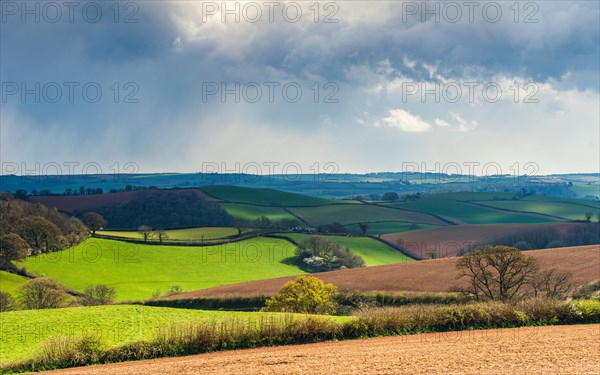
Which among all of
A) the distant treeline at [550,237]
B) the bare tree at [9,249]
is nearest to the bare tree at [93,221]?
the bare tree at [9,249]

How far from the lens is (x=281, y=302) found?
48.0 meters

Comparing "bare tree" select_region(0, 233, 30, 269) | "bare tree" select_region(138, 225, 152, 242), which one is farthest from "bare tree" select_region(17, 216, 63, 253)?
"bare tree" select_region(138, 225, 152, 242)

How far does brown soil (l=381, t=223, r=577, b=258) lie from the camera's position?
10300 centimetres

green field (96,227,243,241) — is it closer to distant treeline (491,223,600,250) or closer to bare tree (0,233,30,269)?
bare tree (0,233,30,269)

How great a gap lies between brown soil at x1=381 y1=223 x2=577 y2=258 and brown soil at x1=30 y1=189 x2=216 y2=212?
5936cm

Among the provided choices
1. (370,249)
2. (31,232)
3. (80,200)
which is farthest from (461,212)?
(31,232)

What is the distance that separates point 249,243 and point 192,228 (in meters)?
20.4

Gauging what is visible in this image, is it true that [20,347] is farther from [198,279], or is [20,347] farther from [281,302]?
[198,279]

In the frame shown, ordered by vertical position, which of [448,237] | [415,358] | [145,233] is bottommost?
[448,237]

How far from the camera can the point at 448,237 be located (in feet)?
366

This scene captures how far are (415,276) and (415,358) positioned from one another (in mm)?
46191

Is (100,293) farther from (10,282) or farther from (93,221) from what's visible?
(93,221)

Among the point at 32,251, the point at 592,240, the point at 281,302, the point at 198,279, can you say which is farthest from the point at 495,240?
the point at 32,251

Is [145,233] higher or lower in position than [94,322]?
lower
